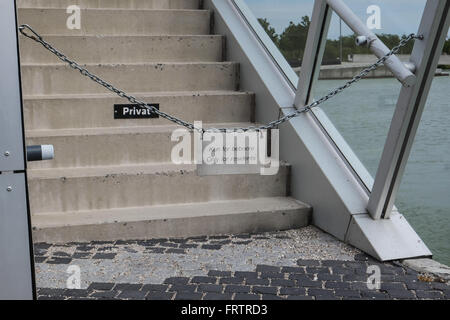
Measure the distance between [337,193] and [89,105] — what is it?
6.73 feet

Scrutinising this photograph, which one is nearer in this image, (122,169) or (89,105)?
(122,169)

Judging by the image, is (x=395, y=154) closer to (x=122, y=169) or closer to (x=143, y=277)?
(x=143, y=277)

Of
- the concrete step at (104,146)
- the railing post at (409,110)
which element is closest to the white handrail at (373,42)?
the railing post at (409,110)

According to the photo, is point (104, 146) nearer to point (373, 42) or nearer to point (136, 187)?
point (136, 187)

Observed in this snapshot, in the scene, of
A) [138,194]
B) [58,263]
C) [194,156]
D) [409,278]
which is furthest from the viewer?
[194,156]

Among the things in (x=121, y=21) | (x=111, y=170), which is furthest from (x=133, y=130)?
(x=121, y=21)

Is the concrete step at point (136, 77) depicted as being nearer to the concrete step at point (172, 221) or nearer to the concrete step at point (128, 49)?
the concrete step at point (128, 49)

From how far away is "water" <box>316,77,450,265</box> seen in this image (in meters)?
3.42

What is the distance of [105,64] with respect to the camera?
512cm

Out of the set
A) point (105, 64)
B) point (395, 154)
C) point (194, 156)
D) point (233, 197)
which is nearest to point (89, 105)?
point (105, 64)

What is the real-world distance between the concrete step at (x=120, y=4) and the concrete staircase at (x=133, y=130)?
0.7 inches

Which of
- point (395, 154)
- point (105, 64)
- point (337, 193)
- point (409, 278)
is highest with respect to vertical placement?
point (105, 64)

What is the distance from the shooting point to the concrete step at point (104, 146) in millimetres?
4344

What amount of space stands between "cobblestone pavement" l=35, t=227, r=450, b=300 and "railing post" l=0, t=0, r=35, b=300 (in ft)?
4.18
